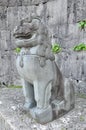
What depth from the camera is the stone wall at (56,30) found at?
11.2ft

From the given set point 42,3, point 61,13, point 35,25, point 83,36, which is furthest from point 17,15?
point 35,25

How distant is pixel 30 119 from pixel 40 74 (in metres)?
0.47

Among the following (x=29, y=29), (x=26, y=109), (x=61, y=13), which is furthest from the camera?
(x=61, y=13)

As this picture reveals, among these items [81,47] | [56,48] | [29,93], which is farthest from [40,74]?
[56,48]

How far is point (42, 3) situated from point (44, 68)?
8.08 ft

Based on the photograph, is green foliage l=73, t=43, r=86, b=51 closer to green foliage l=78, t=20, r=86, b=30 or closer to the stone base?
green foliage l=78, t=20, r=86, b=30

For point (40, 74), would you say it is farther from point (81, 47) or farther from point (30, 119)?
point (81, 47)

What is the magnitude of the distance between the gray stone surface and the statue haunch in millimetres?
66

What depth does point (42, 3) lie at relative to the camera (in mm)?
4152

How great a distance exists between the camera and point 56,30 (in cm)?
389

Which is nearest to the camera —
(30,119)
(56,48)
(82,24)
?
(30,119)

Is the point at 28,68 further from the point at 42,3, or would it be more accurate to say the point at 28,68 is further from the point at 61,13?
the point at 42,3

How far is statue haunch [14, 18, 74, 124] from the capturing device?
1.94 m

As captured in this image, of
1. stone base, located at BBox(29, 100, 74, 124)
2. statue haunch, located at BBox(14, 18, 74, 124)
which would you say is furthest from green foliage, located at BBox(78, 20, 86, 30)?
stone base, located at BBox(29, 100, 74, 124)
